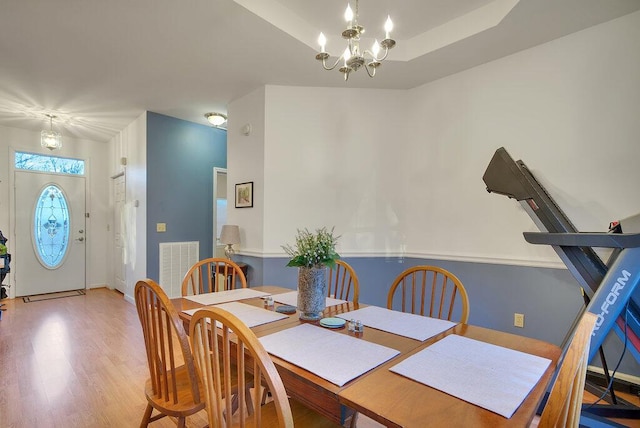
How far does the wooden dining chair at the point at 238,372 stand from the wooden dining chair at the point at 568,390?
1.80ft

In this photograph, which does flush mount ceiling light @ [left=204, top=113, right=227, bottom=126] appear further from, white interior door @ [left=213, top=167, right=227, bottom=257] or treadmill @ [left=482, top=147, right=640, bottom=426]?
treadmill @ [left=482, top=147, right=640, bottom=426]

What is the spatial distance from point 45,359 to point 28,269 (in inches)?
123

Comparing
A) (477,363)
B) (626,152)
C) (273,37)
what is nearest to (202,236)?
(273,37)

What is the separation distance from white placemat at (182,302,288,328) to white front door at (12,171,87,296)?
5045 mm

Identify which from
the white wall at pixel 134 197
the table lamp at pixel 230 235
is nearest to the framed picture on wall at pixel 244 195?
the table lamp at pixel 230 235

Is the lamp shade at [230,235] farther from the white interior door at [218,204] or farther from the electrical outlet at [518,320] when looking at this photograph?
the electrical outlet at [518,320]

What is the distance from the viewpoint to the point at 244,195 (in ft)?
11.9

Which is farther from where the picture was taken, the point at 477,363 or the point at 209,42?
the point at 209,42

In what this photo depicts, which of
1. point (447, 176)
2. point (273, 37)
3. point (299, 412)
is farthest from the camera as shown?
point (447, 176)

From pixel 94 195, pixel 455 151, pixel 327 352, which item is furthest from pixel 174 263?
pixel 327 352

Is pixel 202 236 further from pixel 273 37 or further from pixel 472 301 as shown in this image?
pixel 472 301

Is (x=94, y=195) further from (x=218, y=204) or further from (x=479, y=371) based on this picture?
(x=479, y=371)

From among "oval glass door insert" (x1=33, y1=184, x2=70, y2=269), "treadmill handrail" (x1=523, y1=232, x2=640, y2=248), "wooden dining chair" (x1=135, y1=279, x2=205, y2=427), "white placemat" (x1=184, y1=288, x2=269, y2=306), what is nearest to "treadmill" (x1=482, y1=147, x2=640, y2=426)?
"treadmill handrail" (x1=523, y1=232, x2=640, y2=248)

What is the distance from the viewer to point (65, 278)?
5324 mm
